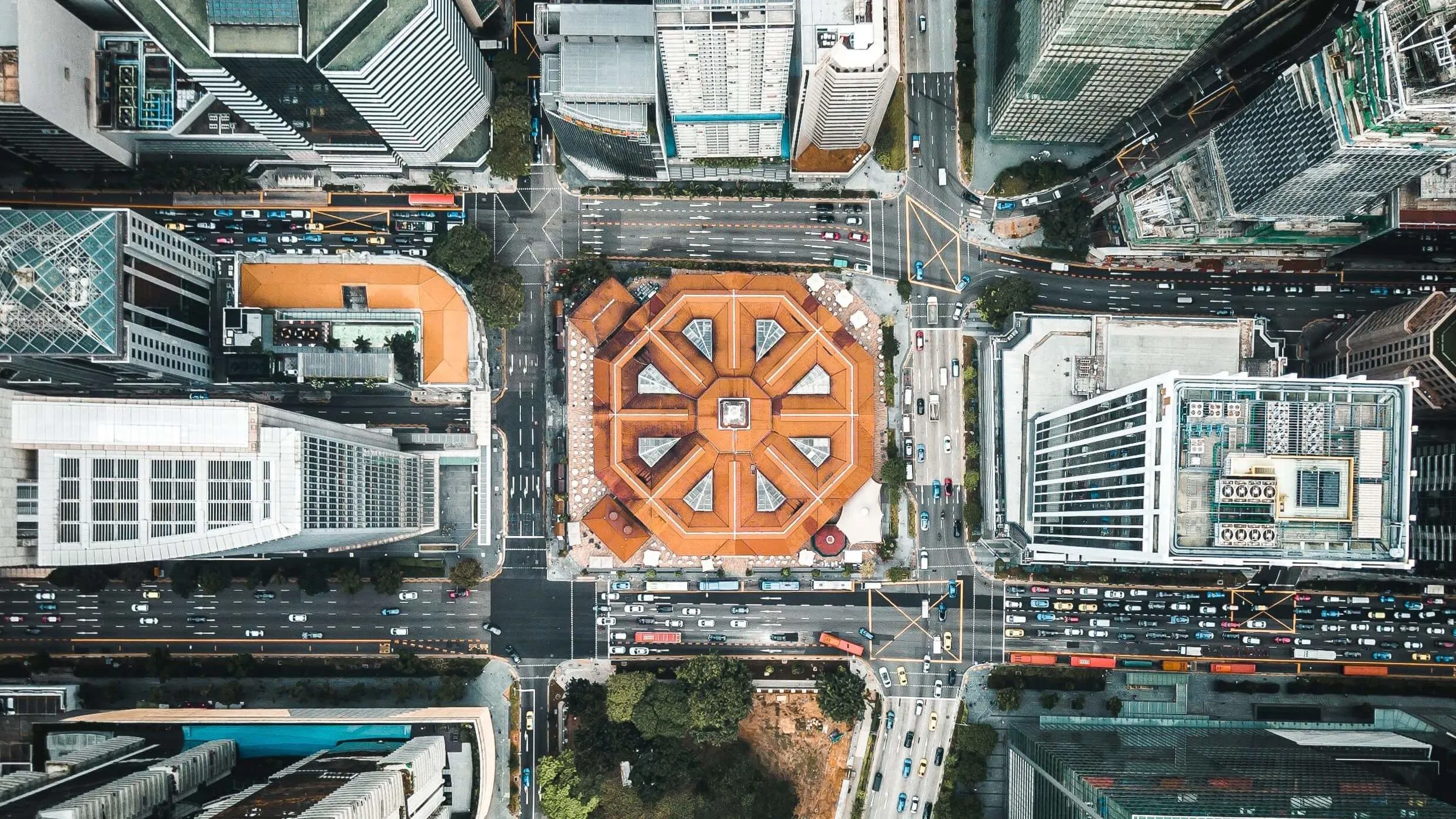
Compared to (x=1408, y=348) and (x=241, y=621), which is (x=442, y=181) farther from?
(x=1408, y=348)

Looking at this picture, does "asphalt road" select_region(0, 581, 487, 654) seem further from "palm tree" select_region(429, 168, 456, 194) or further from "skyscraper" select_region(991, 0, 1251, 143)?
"skyscraper" select_region(991, 0, 1251, 143)

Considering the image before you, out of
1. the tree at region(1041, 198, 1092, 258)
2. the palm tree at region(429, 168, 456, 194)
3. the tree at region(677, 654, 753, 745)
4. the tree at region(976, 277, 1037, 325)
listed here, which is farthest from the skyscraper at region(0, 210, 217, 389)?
the tree at region(1041, 198, 1092, 258)

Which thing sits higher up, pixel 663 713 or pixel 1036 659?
pixel 1036 659

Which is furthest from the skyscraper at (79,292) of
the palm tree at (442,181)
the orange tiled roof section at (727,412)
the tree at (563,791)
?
the tree at (563,791)

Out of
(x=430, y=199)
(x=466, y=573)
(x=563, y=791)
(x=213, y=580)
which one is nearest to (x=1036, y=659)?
(x=563, y=791)

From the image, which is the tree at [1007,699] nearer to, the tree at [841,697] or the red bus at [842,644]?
the tree at [841,697]

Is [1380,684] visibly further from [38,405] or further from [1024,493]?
[38,405]
